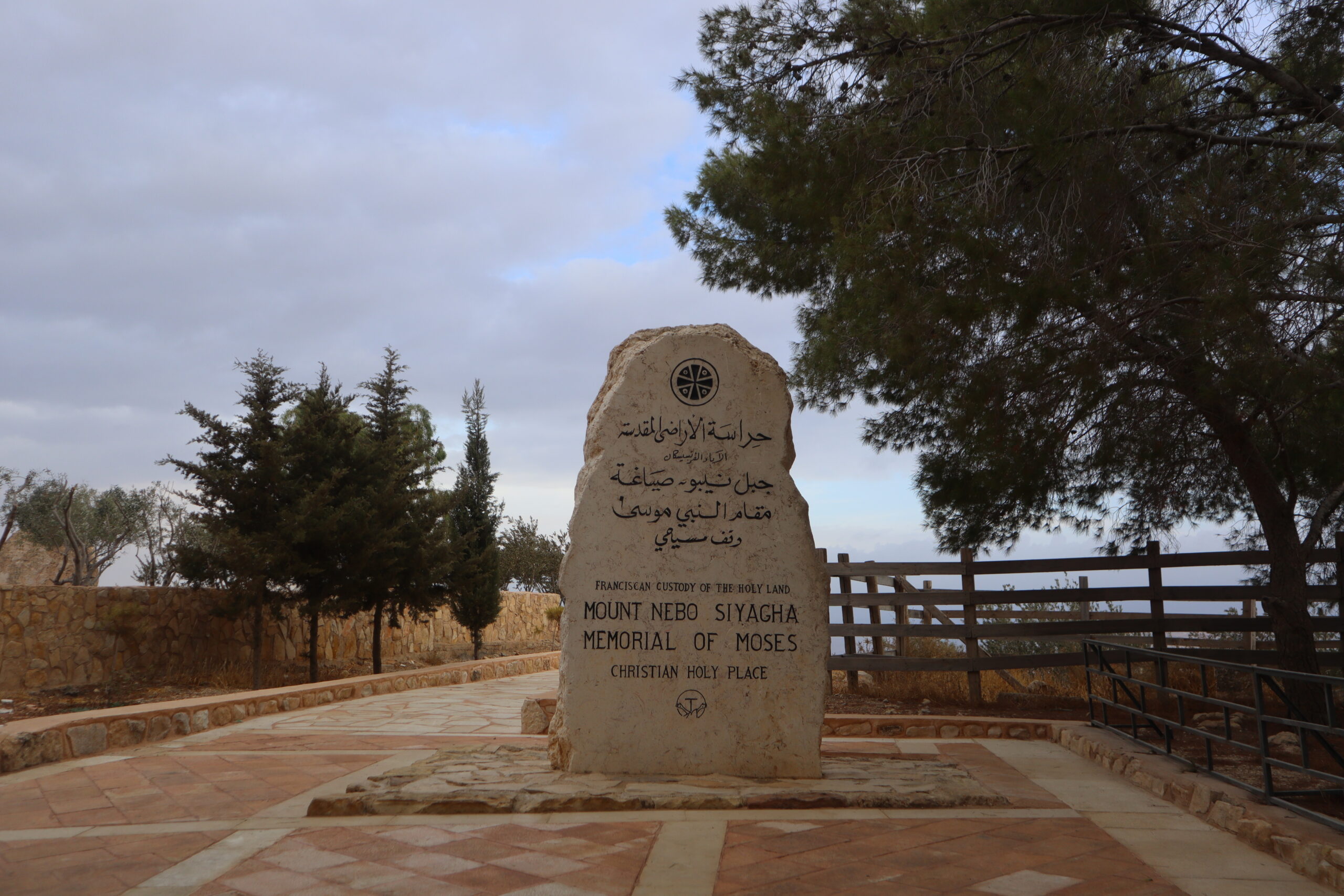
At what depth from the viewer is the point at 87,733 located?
674cm

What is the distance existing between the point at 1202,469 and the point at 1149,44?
417 centimetres

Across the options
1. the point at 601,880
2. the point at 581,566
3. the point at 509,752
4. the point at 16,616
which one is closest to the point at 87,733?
the point at 509,752

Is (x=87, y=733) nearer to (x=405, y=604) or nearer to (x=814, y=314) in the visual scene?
(x=814, y=314)

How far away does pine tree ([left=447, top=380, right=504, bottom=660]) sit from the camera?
671 inches

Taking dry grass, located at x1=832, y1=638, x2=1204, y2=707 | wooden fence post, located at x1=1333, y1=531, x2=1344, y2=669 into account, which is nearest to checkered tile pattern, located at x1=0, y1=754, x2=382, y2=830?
dry grass, located at x1=832, y1=638, x2=1204, y2=707

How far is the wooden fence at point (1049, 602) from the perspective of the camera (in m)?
8.45

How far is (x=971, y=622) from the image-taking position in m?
9.12

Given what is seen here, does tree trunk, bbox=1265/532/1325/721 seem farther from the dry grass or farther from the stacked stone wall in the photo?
the stacked stone wall

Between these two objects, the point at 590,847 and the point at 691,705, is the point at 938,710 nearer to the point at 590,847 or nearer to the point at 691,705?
the point at 691,705

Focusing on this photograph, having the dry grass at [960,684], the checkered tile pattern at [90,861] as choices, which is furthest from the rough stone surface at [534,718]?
the dry grass at [960,684]

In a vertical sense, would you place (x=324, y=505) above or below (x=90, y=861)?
above

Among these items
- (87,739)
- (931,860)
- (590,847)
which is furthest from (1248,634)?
(87,739)

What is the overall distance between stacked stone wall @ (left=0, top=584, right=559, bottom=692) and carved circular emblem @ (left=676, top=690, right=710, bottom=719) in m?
10.5

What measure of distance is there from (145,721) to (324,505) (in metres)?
6.09
